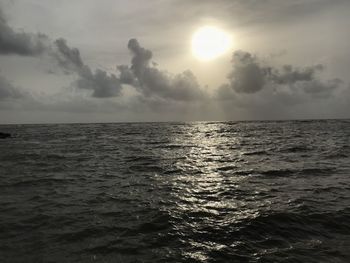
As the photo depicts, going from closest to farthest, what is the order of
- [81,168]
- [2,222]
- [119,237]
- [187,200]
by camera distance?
1. [119,237]
2. [2,222]
3. [187,200]
4. [81,168]

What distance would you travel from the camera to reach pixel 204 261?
8508 millimetres

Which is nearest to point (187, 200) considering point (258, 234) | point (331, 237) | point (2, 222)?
point (258, 234)

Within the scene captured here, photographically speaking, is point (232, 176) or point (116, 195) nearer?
point (116, 195)

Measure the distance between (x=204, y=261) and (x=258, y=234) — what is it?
2781mm

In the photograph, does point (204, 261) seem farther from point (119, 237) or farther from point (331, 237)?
point (331, 237)

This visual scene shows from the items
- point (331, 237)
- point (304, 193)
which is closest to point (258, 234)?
point (331, 237)

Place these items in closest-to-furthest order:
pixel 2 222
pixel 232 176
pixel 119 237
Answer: pixel 119 237 → pixel 2 222 → pixel 232 176

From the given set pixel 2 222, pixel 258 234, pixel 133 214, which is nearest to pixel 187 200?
pixel 133 214

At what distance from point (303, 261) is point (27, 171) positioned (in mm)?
20048

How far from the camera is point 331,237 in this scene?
10281mm

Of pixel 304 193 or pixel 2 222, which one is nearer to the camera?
pixel 2 222

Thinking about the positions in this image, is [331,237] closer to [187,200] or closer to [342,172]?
[187,200]

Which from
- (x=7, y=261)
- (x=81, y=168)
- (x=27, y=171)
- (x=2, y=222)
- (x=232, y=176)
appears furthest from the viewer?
(x=81, y=168)

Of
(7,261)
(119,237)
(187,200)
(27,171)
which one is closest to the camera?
(7,261)
